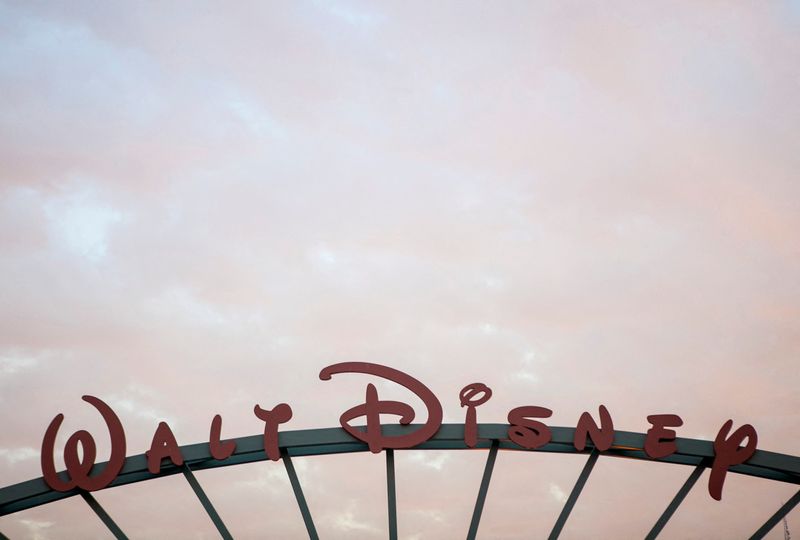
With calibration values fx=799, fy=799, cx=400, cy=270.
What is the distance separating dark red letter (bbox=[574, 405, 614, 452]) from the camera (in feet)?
71.1

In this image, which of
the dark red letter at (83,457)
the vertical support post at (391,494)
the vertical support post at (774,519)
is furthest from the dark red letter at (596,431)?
the dark red letter at (83,457)

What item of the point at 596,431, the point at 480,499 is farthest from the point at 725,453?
the point at 480,499

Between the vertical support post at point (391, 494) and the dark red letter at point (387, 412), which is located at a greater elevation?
the dark red letter at point (387, 412)

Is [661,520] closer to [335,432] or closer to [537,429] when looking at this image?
[537,429]

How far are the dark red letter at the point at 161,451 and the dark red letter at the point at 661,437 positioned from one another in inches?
500

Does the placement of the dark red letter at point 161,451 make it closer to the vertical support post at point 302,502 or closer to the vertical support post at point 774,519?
the vertical support post at point 302,502

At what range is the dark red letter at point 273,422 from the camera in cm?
2156

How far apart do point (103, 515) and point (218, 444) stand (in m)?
3.40

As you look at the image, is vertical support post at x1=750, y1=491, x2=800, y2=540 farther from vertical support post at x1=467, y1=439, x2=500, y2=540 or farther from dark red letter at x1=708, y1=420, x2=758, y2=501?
vertical support post at x1=467, y1=439, x2=500, y2=540

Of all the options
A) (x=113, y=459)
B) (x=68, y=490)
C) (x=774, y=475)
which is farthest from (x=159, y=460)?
(x=774, y=475)

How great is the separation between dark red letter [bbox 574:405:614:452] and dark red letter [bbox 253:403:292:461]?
7.94 m

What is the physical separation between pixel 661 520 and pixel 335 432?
8949 millimetres

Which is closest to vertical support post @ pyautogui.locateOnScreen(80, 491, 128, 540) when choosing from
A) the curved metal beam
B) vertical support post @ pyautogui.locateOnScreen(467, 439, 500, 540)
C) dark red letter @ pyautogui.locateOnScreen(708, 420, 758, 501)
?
the curved metal beam

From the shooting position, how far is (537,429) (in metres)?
21.9
